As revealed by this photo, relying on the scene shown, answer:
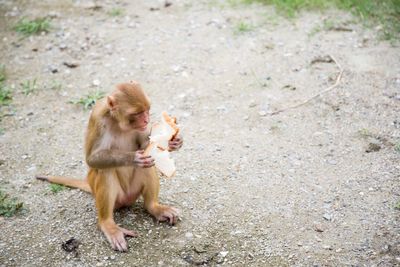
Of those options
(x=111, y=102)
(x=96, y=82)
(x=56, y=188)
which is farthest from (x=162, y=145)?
(x=96, y=82)

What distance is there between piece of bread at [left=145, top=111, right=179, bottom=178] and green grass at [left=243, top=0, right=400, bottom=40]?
12.5 feet

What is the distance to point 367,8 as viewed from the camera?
7.56 m

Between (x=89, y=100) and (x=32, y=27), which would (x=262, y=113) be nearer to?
(x=89, y=100)

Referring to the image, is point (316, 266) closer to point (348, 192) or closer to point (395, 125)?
point (348, 192)

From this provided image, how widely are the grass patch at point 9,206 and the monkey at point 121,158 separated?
694 millimetres

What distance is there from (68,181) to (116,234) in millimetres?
921

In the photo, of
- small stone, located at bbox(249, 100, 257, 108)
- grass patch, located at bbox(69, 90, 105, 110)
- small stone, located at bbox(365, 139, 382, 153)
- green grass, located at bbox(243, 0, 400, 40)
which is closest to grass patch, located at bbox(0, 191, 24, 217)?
grass patch, located at bbox(69, 90, 105, 110)

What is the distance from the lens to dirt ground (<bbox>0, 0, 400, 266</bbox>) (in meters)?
4.42

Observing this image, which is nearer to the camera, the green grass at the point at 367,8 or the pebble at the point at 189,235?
the pebble at the point at 189,235

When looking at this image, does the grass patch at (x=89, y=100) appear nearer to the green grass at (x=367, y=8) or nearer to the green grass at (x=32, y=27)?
the green grass at (x=32, y=27)

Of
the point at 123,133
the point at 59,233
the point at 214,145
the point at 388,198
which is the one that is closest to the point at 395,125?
the point at 388,198

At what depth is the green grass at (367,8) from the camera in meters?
7.23

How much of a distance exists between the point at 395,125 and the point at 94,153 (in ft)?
10.0

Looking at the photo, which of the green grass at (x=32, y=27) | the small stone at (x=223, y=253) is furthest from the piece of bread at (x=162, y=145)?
the green grass at (x=32, y=27)
